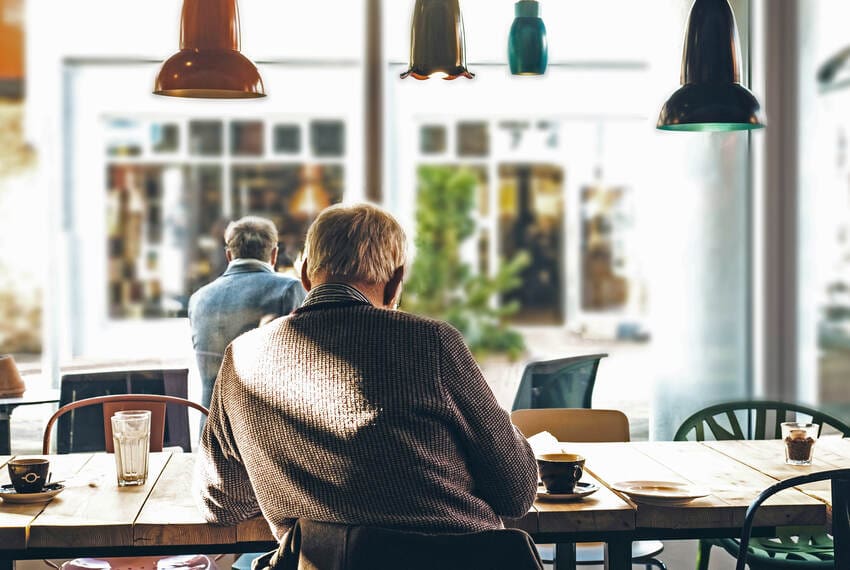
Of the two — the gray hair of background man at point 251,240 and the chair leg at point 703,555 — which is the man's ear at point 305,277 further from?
the gray hair of background man at point 251,240

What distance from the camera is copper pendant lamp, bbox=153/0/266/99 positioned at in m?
2.65

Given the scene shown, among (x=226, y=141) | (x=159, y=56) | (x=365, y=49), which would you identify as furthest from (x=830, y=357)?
(x=159, y=56)

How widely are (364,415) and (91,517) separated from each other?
69cm

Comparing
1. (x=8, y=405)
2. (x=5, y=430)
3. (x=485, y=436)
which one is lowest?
(x=5, y=430)

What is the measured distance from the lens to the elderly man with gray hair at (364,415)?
1848 mm

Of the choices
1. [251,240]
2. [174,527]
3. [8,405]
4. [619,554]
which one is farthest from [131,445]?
[251,240]

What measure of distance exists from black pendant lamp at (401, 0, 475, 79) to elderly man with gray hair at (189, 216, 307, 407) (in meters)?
1.76

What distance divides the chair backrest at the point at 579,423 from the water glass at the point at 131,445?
1.22m

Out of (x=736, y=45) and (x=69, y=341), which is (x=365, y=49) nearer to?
A: (x=69, y=341)

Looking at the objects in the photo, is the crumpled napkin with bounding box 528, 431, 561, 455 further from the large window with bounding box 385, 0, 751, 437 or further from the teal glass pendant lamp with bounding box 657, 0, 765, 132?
the large window with bounding box 385, 0, 751, 437

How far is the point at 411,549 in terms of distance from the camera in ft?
5.74

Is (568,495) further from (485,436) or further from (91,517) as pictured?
(91,517)

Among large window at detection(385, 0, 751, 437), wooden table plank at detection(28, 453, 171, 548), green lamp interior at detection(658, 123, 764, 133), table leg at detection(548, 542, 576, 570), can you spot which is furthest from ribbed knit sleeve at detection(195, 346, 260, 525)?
large window at detection(385, 0, 751, 437)

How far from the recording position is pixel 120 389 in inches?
160
